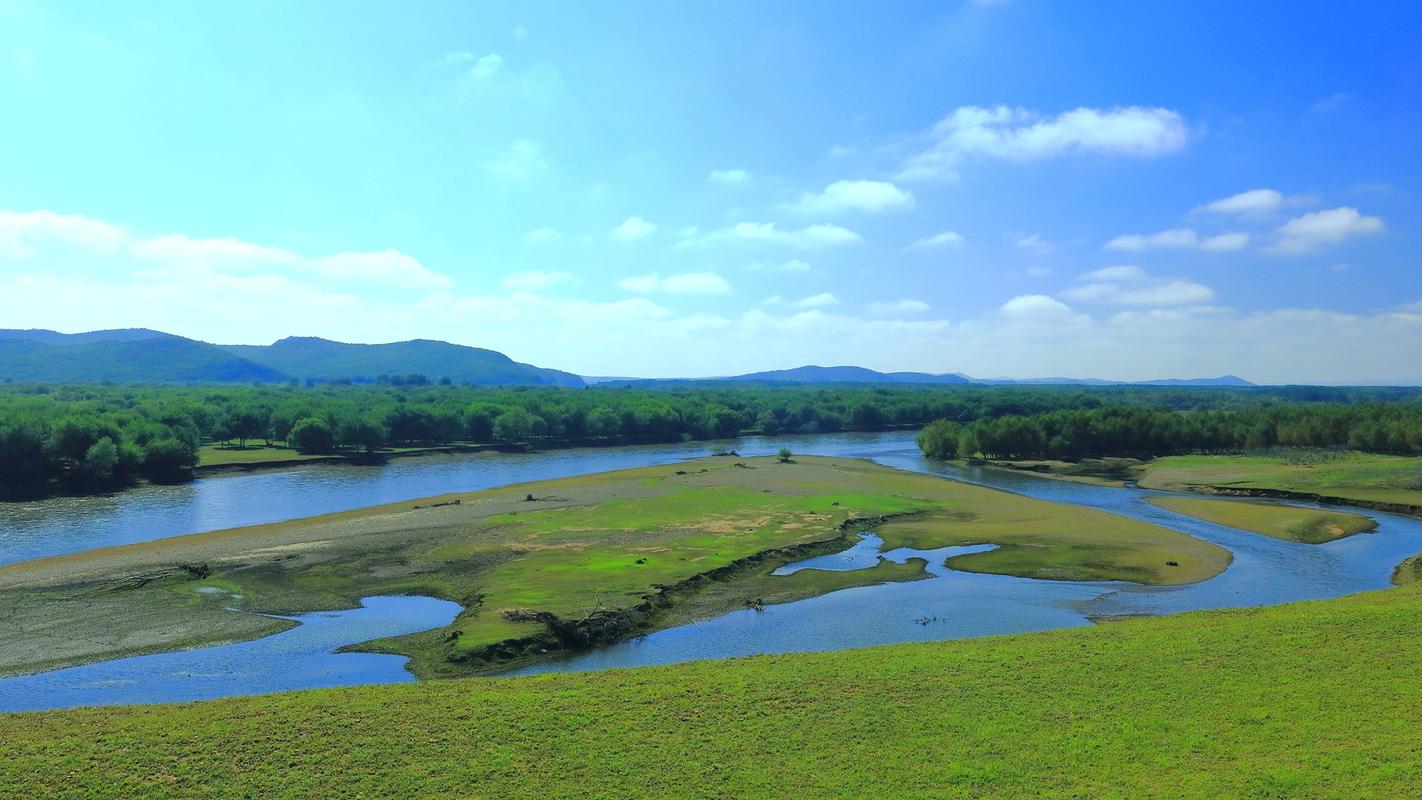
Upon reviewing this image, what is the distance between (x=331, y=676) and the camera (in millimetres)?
32188

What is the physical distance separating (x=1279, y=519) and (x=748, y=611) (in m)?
55.5

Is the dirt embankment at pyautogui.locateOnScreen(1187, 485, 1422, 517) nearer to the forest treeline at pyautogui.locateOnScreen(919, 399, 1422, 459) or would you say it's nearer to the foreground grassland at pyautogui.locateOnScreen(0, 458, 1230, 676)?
the foreground grassland at pyautogui.locateOnScreen(0, 458, 1230, 676)

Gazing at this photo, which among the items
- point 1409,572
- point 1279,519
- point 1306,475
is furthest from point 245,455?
point 1306,475

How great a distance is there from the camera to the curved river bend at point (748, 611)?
106 feet

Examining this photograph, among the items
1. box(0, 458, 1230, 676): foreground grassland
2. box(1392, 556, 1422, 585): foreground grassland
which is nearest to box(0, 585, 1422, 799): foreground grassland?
box(0, 458, 1230, 676): foreground grassland

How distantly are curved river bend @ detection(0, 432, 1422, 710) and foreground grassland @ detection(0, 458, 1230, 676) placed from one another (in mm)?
1890

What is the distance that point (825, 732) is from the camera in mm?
23172

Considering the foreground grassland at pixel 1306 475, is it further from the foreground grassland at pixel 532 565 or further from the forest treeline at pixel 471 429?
the foreground grassland at pixel 532 565

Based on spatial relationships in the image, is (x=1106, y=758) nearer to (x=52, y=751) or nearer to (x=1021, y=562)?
(x=52, y=751)

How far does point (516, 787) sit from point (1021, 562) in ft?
139

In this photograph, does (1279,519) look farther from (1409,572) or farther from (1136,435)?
(1136,435)

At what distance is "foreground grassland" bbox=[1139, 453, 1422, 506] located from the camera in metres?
82.8

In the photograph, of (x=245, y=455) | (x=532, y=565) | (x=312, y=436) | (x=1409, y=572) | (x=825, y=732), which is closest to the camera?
(x=825, y=732)

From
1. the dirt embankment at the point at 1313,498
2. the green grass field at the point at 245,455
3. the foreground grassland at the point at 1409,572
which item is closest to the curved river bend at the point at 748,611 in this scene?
the foreground grassland at the point at 1409,572
